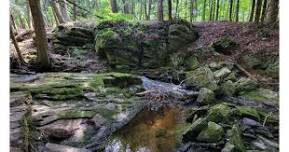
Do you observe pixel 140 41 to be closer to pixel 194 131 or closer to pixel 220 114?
pixel 220 114

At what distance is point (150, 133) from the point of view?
180 inches

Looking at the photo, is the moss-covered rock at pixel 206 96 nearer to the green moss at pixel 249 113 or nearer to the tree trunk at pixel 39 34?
the green moss at pixel 249 113

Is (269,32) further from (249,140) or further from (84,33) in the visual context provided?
(84,33)

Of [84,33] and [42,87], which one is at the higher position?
[84,33]

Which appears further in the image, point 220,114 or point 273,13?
point 273,13

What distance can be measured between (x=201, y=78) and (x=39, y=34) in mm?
3465

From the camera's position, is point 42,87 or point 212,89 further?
point 212,89

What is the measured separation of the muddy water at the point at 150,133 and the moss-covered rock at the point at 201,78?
1241mm

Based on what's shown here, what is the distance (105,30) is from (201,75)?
3261 mm

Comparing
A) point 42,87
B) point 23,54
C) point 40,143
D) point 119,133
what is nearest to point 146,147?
point 119,133

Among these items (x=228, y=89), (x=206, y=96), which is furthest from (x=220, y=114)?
(x=228, y=89)

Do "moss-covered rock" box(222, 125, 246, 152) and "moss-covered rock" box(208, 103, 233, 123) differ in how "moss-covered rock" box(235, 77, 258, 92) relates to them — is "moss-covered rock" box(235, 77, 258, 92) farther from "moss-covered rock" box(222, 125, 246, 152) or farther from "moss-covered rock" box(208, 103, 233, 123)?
"moss-covered rock" box(222, 125, 246, 152)

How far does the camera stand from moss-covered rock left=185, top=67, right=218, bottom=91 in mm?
6505

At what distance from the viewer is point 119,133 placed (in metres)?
4.53
